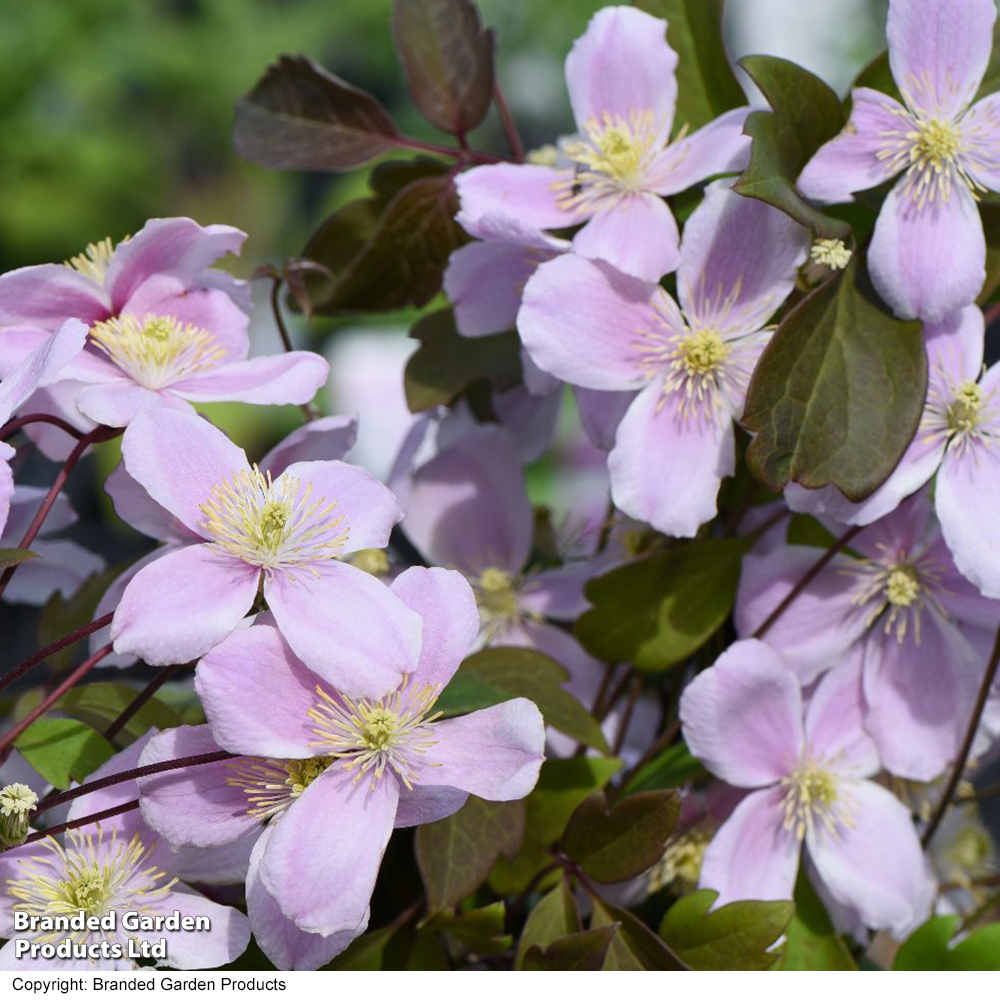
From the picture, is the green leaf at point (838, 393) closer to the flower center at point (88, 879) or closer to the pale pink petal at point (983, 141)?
the pale pink petal at point (983, 141)

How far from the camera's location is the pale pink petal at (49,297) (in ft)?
1.39

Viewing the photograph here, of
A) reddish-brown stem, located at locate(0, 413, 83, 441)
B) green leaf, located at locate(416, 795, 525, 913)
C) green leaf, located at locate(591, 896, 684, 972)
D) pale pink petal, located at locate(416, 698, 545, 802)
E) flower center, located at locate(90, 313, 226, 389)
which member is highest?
flower center, located at locate(90, 313, 226, 389)

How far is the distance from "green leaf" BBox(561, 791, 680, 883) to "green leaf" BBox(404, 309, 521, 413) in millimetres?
187

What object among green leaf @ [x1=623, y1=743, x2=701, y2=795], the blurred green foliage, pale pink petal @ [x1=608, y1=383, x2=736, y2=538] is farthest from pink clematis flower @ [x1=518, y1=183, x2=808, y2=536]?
the blurred green foliage

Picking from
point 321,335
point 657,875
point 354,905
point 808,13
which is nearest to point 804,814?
point 657,875

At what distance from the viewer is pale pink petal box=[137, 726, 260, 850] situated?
0.36 metres

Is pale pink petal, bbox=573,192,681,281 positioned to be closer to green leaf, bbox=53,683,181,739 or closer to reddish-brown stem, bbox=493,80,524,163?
reddish-brown stem, bbox=493,80,524,163

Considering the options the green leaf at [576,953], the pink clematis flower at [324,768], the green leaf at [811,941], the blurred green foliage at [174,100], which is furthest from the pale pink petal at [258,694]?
the blurred green foliage at [174,100]

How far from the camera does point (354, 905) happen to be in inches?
13.5

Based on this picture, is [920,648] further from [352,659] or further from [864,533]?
[352,659]

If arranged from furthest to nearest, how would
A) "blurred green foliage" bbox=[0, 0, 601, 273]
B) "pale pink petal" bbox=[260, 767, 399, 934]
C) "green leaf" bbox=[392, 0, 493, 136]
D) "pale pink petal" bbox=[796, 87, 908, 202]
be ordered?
"blurred green foliage" bbox=[0, 0, 601, 273] < "green leaf" bbox=[392, 0, 493, 136] < "pale pink petal" bbox=[796, 87, 908, 202] < "pale pink petal" bbox=[260, 767, 399, 934]

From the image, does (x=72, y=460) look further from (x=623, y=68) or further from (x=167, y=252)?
(x=623, y=68)

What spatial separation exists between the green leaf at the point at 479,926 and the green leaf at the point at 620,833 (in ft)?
0.11

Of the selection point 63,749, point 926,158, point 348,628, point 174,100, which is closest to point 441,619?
point 348,628
